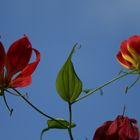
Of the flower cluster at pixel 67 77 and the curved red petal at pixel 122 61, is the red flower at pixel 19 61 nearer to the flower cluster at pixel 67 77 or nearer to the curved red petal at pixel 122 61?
the flower cluster at pixel 67 77

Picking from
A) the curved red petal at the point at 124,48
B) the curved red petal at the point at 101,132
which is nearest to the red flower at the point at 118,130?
the curved red petal at the point at 101,132

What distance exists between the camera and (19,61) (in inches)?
24.5

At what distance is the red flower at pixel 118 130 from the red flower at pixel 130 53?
10.1 inches

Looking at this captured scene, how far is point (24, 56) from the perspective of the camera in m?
0.62

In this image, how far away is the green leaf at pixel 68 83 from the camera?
0.69 meters

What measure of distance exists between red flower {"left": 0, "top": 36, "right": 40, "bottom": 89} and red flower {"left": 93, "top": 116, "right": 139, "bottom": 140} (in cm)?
18

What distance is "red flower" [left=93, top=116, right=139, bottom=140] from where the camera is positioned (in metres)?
0.47

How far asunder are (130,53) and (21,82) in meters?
0.25

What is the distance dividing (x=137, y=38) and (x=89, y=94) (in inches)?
6.2

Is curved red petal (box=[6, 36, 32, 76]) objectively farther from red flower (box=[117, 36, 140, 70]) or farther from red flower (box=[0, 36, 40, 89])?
red flower (box=[117, 36, 140, 70])

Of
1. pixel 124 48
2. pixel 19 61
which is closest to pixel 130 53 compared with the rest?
pixel 124 48

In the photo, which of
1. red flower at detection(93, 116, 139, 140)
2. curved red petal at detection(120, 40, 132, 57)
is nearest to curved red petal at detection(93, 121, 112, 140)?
red flower at detection(93, 116, 139, 140)

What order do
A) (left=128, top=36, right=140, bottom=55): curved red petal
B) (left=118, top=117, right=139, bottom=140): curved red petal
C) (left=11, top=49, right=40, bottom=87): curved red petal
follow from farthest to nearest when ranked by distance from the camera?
(left=128, top=36, right=140, bottom=55): curved red petal < (left=11, top=49, right=40, bottom=87): curved red petal < (left=118, top=117, right=139, bottom=140): curved red petal

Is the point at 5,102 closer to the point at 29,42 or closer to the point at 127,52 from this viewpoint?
the point at 29,42
